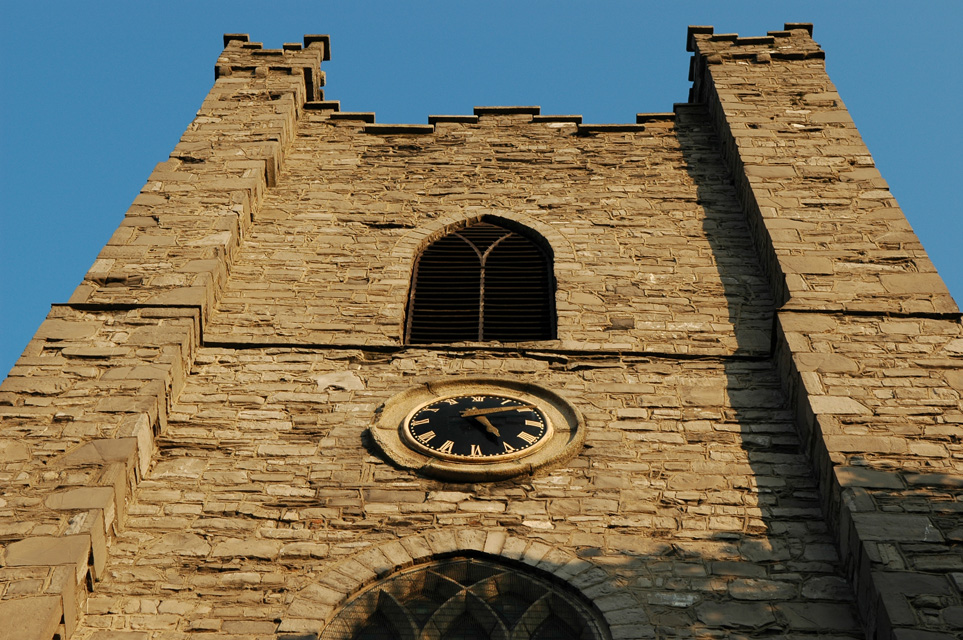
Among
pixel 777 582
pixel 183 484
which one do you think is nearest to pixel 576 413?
pixel 777 582

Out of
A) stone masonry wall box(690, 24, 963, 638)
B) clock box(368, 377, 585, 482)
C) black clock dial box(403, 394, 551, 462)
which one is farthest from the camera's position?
black clock dial box(403, 394, 551, 462)

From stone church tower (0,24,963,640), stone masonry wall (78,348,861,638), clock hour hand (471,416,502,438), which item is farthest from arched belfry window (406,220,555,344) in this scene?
clock hour hand (471,416,502,438)

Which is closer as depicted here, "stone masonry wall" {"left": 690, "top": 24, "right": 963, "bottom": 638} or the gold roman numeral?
"stone masonry wall" {"left": 690, "top": 24, "right": 963, "bottom": 638}

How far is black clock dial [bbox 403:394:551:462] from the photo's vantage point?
9.64m

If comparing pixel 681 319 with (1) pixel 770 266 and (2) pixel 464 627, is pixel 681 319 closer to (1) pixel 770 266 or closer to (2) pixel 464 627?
(1) pixel 770 266

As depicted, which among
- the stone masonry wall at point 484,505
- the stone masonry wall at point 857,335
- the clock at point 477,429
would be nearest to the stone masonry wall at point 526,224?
the stone masonry wall at point 857,335

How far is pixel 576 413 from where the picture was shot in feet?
33.1

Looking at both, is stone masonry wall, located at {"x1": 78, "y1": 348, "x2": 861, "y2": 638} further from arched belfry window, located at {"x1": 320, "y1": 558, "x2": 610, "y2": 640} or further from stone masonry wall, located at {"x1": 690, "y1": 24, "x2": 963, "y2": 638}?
stone masonry wall, located at {"x1": 690, "y1": 24, "x2": 963, "y2": 638}

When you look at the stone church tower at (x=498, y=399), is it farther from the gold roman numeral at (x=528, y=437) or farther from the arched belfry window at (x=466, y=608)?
the gold roman numeral at (x=528, y=437)

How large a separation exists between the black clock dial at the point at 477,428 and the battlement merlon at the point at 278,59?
7314 millimetres

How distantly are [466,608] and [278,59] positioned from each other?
33.0 feet

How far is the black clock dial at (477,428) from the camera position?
31.6 feet

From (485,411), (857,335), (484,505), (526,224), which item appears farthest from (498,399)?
(526,224)

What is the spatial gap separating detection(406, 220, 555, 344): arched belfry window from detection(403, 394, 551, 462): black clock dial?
1.64 m
